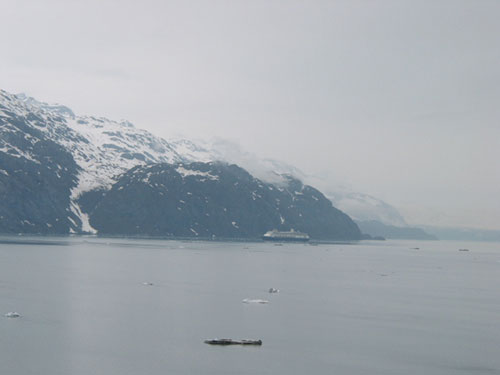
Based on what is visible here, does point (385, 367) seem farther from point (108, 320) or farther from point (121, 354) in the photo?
point (108, 320)

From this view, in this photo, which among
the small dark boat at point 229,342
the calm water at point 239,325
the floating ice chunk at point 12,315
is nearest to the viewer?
the calm water at point 239,325

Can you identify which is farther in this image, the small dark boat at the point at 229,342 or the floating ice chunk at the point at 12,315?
the floating ice chunk at the point at 12,315

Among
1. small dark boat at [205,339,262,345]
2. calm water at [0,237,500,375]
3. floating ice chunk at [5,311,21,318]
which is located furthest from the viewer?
floating ice chunk at [5,311,21,318]

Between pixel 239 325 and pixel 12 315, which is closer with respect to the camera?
pixel 239 325

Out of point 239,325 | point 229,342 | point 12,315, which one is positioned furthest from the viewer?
point 12,315

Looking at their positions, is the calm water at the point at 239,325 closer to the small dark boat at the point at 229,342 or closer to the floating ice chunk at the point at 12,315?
the floating ice chunk at the point at 12,315

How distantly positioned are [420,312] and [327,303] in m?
15.5

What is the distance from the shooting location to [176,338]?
6925cm

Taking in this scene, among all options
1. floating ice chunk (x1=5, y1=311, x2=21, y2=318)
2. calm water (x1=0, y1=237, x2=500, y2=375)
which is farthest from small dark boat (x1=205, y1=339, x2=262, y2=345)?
floating ice chunk (x1=5, y1=311, x2=21, y2=318)

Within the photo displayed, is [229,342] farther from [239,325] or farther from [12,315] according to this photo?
[12,315]

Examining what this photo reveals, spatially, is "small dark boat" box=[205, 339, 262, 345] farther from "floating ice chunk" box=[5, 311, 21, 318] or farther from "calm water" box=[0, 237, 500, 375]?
"floating ice chunk" box=[5, 311, 21, 318]

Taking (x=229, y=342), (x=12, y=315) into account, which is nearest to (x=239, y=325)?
(x=229, y=342)

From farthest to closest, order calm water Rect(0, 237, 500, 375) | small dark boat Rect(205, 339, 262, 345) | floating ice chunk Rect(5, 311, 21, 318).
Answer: floating ice chunk Rect(5, 311, 21, 318) < small dark boat Rect(205, 339, 262, 345) < calm water Rect(0, 237, 500, 375)

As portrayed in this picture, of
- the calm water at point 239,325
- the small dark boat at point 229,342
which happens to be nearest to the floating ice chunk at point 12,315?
the calm water at point 239,325
